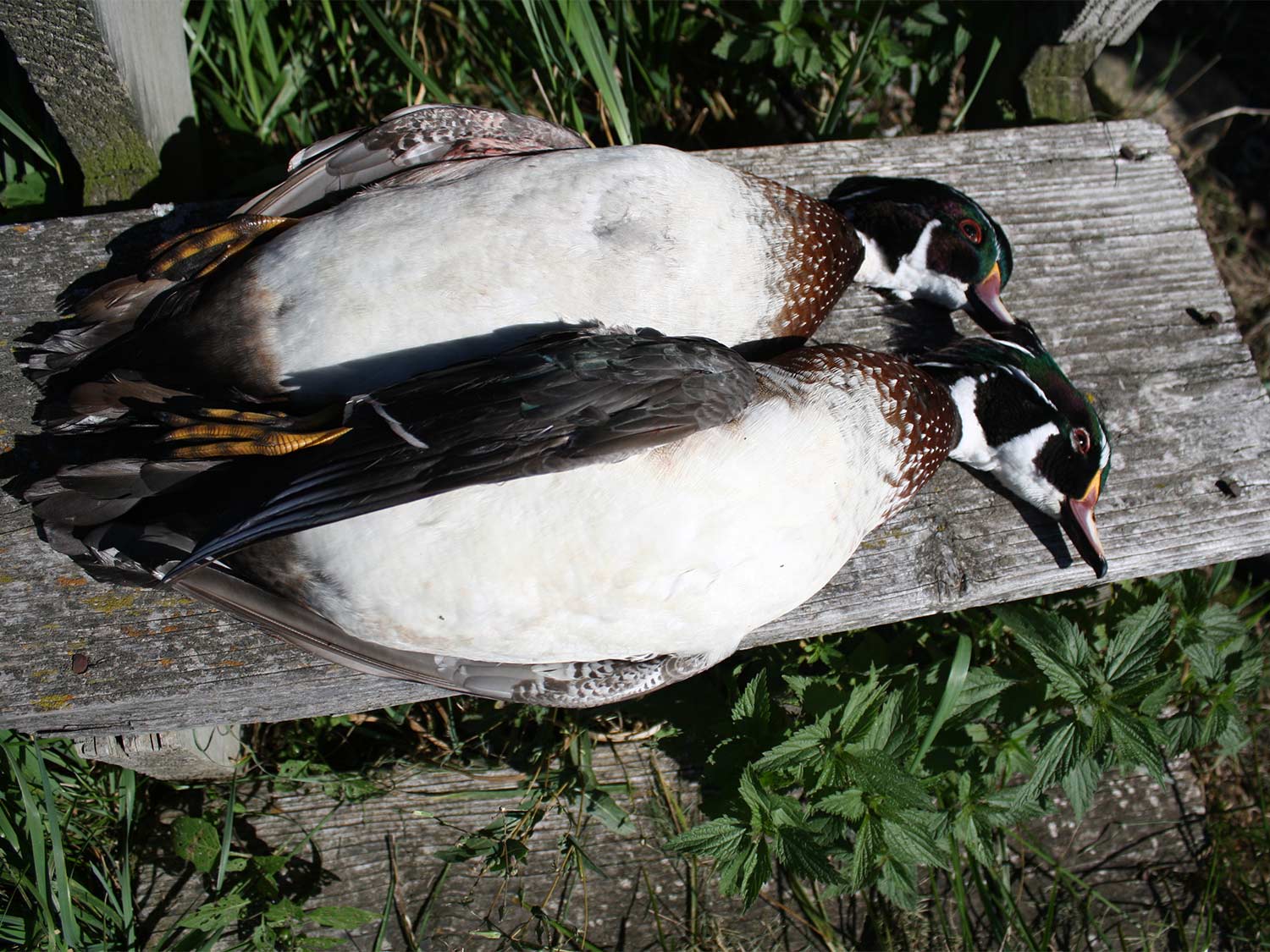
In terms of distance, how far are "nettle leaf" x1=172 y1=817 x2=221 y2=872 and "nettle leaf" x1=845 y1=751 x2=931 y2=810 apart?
65.8 inches

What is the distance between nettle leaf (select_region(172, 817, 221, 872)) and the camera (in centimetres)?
232

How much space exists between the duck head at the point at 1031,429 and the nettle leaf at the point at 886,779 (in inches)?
30.0

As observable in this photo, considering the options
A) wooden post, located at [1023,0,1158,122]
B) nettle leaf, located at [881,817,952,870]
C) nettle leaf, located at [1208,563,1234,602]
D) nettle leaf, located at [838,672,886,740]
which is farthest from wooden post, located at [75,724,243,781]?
wooden post, located at [1023,0,1158,122]

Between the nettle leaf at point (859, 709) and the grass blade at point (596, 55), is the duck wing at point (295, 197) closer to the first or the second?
the grass blade at point (596, 55)

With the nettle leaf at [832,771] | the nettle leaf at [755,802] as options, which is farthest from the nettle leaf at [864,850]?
the nettle leaf at [755,802]

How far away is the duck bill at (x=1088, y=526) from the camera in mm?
2273

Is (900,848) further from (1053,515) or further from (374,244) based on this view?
(374,244)

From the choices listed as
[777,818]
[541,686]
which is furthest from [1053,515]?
[541,686]

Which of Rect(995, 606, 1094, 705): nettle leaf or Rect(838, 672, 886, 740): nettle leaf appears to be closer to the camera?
Rect(838, 672, 886, 740): nettle leaf

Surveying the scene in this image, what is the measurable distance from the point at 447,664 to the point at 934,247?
5.41 feet

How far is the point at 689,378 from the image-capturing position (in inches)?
66.9

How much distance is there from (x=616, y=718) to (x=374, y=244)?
1574 millimetres

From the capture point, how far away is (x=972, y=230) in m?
2.38

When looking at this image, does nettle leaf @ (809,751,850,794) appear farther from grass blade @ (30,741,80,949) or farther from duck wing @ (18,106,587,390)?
grass blade @ (30,741,80,949)
